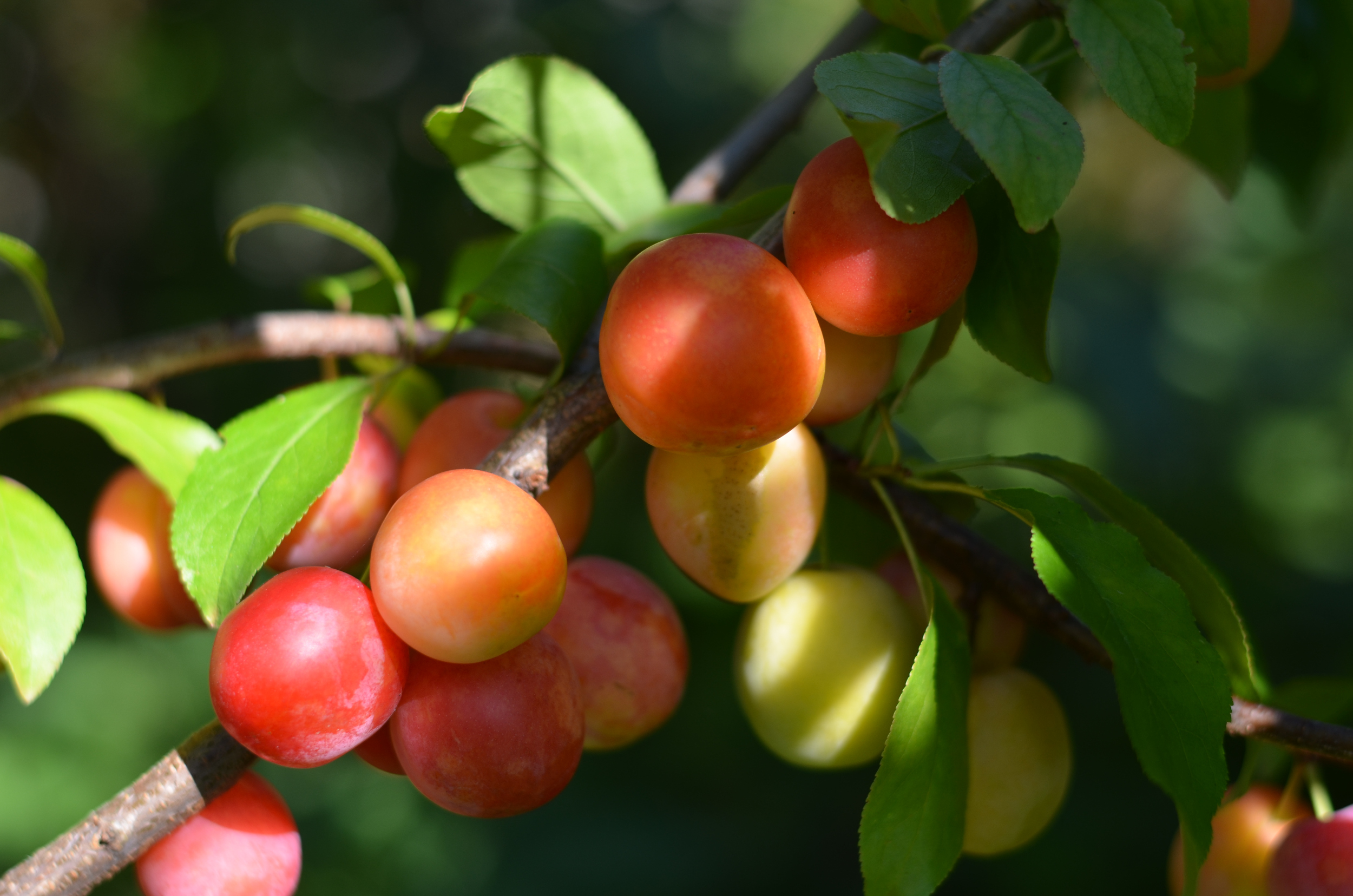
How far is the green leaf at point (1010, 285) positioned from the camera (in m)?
0.34

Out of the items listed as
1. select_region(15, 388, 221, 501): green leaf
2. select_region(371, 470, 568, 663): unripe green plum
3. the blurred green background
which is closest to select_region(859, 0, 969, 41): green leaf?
select_region(371, 470, 568, 663): unripe green plum

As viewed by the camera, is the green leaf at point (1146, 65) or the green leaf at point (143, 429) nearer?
the green leaf at point (1146, 65)

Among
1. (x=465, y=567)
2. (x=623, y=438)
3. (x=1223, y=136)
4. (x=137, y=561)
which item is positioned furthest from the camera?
(x=623, y=438)

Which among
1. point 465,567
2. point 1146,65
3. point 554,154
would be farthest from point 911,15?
point 465,567

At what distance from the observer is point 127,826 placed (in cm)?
32

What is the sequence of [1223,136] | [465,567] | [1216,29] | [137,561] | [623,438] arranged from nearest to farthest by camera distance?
[465,567], [1216,29], [137,561], [1223,136], [623,438]

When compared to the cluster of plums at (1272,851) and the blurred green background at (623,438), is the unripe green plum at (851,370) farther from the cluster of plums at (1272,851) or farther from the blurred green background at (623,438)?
the blurred green background at (623,438)

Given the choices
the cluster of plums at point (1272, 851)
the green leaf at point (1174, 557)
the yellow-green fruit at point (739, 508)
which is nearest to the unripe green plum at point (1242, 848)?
the cluster of plums at point (1272, 851)

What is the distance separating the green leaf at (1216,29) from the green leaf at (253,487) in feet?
1.37

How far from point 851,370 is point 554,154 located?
0.22m

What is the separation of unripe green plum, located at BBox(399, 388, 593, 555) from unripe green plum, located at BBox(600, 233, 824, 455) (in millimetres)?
98

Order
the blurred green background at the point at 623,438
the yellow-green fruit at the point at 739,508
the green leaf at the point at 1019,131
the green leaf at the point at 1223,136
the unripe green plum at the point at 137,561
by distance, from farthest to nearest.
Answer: the blurred green background at the point at 623,438 < the green leaf at the point at 1223,136 < the unripe green plum at the point at 137,561 < the yellow-green fruit at the point at 739,508 < the green leaf at the point at 1019,131

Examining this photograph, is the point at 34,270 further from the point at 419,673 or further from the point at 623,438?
the point at 623,438

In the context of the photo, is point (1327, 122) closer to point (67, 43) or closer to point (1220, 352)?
point (1220, 352)
